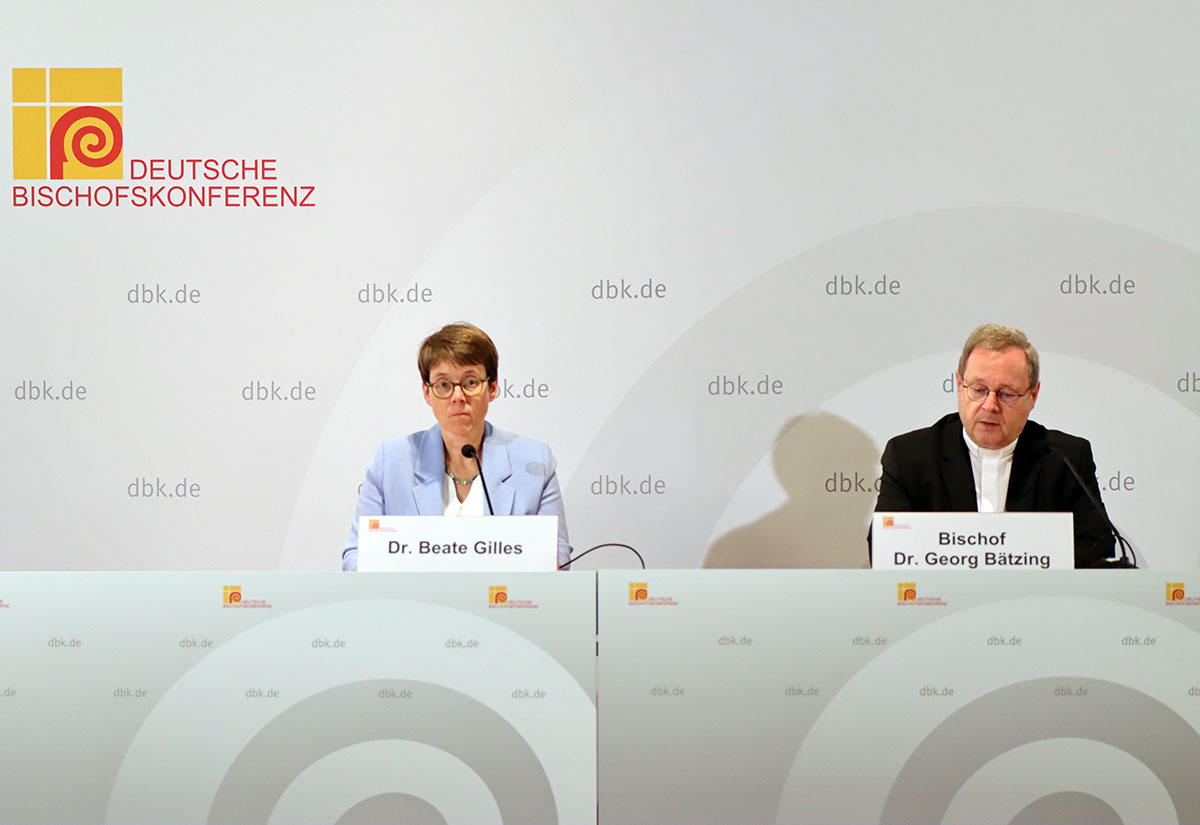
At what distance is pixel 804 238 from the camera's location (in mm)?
3834

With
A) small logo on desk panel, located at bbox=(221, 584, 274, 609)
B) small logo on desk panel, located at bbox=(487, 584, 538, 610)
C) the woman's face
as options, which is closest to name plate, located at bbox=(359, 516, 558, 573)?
small logo on desk panel, located at bbox=(487, 584, 538, 610)

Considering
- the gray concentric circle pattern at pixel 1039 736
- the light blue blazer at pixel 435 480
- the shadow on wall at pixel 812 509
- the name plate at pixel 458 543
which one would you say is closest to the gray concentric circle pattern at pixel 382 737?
the name plate at pixel 458 543

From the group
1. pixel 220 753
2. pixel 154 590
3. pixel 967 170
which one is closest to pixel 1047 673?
pixel 220 753

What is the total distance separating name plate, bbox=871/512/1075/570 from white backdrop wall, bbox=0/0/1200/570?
1.54 meters

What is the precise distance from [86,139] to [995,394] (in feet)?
10.3

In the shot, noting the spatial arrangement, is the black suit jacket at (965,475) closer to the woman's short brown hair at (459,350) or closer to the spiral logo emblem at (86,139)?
the woman's short brown hair at (459,350)

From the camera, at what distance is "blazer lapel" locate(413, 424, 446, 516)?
3.12 m

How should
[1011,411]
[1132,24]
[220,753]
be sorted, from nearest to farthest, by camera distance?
[220,753] < [1011,411] < [1132,24]

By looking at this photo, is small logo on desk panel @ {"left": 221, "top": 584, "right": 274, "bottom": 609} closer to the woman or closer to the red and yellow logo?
the woman

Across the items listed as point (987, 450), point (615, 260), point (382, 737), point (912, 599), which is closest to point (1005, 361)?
point (987, 450)

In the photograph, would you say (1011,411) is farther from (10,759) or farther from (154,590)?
(10,759)

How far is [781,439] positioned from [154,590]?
2.28m

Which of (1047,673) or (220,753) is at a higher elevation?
(1047,673)

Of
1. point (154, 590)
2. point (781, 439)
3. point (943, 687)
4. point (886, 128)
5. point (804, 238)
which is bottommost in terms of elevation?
point (943, 687)
